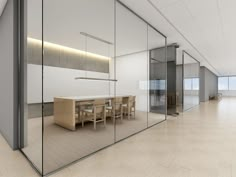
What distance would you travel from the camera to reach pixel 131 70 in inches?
156

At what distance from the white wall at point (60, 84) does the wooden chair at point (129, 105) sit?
2.56 ft

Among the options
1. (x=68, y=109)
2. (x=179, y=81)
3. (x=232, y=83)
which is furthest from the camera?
(x=232, y=83)

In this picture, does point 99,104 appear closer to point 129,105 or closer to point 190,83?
point 129,105

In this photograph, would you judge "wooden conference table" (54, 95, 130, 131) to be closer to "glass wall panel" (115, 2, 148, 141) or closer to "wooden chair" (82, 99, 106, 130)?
"wooden chair" (82, 99, 106, 130)

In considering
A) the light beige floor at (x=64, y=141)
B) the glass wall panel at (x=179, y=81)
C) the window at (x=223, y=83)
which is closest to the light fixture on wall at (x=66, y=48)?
the light beige floor at (x=64, y=141)

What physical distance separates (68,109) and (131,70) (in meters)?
1.93

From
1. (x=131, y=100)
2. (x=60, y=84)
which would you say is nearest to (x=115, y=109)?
(x=131, y=100)

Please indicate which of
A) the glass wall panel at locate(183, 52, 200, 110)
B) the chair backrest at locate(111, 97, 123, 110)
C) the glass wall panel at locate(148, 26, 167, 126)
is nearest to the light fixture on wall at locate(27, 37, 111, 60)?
the chair backrest at locate(111, 97, 123, 110)

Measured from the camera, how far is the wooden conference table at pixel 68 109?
2769mm

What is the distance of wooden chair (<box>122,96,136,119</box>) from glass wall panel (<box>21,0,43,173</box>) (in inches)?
82.2

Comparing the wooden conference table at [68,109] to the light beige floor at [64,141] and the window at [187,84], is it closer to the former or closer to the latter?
the light beige floor at [64,141]

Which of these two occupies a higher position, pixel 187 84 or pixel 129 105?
pixel 187 84

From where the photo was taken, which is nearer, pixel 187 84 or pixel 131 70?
pixel 131 70

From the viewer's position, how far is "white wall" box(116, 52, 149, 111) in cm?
361
